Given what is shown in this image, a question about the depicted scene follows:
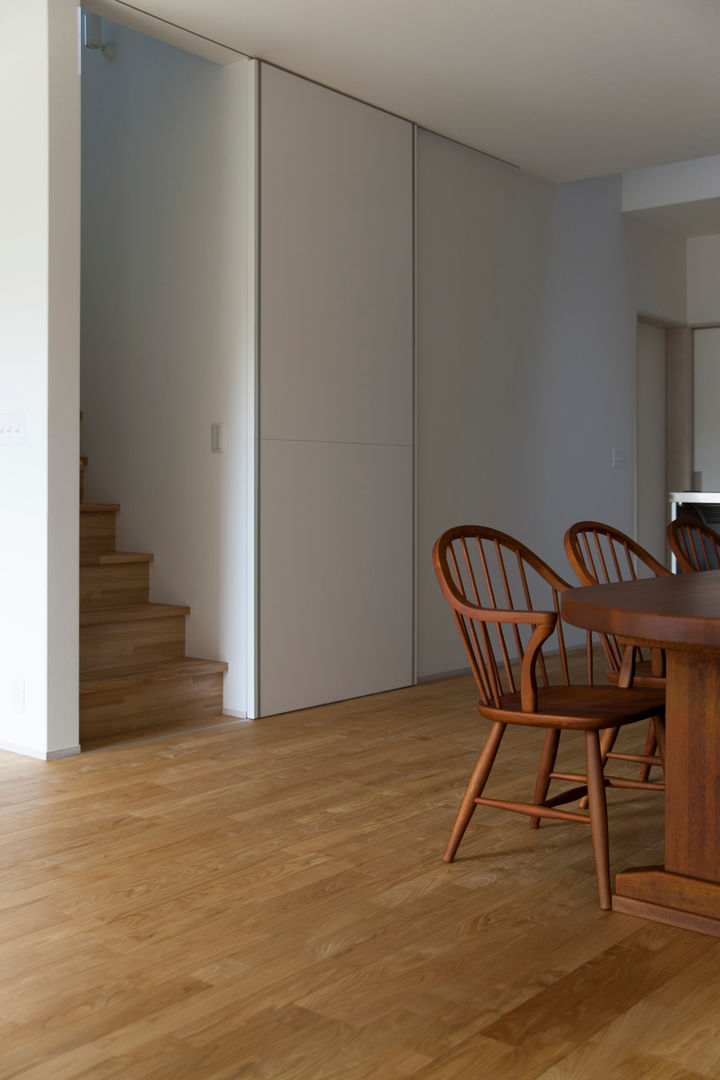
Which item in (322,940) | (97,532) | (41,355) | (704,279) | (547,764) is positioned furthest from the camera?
(704,279)

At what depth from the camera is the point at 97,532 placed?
4.83 metres

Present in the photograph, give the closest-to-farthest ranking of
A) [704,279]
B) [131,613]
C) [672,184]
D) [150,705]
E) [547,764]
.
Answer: [547,764] < [150,705] < [131,613] < [672,184] < [704,279]

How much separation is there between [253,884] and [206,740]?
59.5 inches

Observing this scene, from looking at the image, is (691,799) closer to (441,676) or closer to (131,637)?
(131,637)

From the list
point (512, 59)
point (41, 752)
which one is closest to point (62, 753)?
point (41, 752)

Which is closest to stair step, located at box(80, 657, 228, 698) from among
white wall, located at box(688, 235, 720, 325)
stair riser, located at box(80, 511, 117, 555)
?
stair riser, located at box(80, 511, 117, 555)

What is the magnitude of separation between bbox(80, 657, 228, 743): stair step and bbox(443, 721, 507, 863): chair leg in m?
1.82

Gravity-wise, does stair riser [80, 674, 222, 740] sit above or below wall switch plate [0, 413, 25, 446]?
below

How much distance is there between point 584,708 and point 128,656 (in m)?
2.39

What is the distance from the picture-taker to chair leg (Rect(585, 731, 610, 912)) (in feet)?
7.94

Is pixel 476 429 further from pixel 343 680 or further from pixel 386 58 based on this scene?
pixel 386 58

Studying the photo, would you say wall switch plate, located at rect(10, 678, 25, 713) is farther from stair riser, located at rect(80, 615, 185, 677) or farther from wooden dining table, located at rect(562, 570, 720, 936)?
wooden dining table, located at rect(562, 570, 720, 936)

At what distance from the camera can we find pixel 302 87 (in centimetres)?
447

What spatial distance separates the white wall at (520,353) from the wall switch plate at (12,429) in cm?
210
